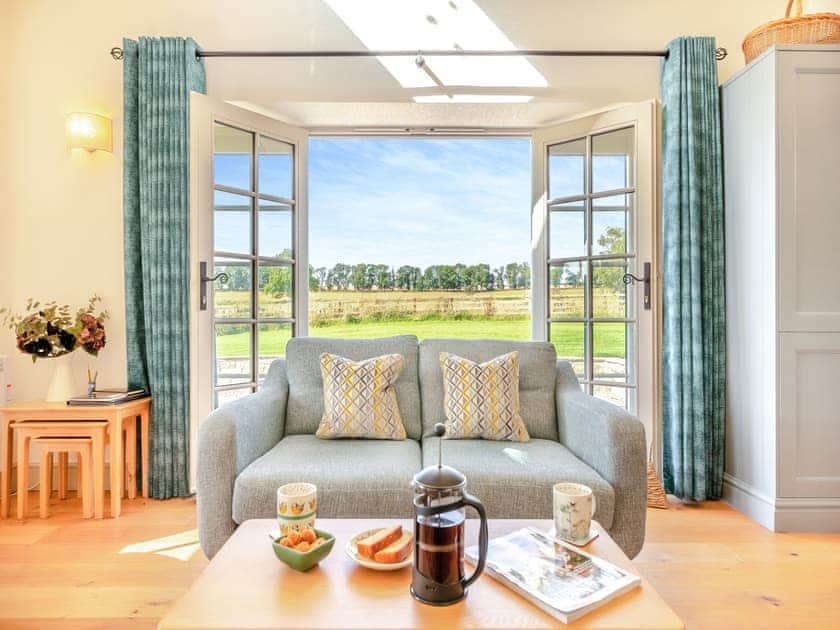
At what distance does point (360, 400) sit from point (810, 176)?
7.64 ft

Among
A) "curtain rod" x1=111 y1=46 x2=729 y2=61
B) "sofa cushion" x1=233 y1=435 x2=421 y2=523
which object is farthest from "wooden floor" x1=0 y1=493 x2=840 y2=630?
"curtain rod" x1=111 y1=46 x2=729 y2=61

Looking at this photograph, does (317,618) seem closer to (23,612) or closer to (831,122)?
(23,612)

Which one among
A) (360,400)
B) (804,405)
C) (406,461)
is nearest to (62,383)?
(360,400)

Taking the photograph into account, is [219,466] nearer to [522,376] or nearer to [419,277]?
[522,376]

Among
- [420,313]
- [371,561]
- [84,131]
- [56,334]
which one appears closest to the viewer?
[371,561]

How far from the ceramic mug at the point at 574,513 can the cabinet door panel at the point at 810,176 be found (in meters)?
1.80

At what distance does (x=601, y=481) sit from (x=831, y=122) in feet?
6.80

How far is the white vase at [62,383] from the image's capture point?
2564mm

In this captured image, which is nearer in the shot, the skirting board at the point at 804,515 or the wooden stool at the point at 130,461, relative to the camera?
the skirting board at the point at 804,515

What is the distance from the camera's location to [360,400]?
2.09 metres

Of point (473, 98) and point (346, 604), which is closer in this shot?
point (346, 604)

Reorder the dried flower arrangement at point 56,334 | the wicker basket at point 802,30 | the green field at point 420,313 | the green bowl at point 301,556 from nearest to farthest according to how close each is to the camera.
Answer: the green bowl at point 301,556 → the wicker basket at point 802,30 → the dried flower arrangement at point 56,334 → the green field at point 420,313

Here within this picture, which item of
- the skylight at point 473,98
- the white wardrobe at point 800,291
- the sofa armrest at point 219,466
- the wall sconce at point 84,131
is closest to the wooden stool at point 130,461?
the sofa armrest at point 219,466

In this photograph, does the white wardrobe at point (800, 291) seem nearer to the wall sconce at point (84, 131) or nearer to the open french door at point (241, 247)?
the open french door at point (241, 247)
